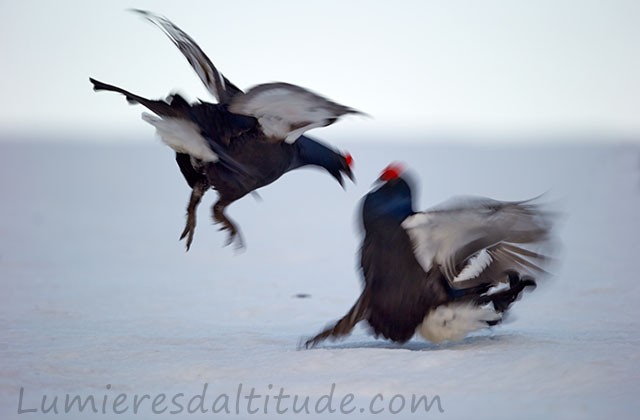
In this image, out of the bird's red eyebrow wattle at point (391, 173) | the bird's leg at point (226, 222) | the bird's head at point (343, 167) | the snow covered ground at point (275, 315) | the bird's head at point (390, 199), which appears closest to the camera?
the snow covered ground at point (275, 315)

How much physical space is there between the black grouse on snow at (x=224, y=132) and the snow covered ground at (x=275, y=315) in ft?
2.30

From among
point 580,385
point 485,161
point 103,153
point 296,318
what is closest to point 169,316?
point 296,318

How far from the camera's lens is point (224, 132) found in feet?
12.5

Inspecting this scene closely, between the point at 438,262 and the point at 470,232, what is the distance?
217 millimetres

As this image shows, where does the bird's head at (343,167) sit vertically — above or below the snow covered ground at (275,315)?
above

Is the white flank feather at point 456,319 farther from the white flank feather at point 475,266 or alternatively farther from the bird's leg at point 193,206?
the bird's leg at point 193,206

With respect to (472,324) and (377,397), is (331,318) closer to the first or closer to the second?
(472,324)

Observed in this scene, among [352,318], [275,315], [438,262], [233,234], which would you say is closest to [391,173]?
[438,262]

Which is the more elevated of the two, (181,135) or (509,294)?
(181,135)

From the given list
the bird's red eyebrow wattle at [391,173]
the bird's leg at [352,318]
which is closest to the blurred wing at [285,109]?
the bird's red eyebrow wattle at [391,173]

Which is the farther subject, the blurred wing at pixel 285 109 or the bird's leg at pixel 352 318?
the bird's leg at pixel 352 318

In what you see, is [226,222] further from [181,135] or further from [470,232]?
[470,232]

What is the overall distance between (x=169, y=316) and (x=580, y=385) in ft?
7.04

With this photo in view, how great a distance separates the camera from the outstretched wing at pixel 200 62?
3697 millimetres
